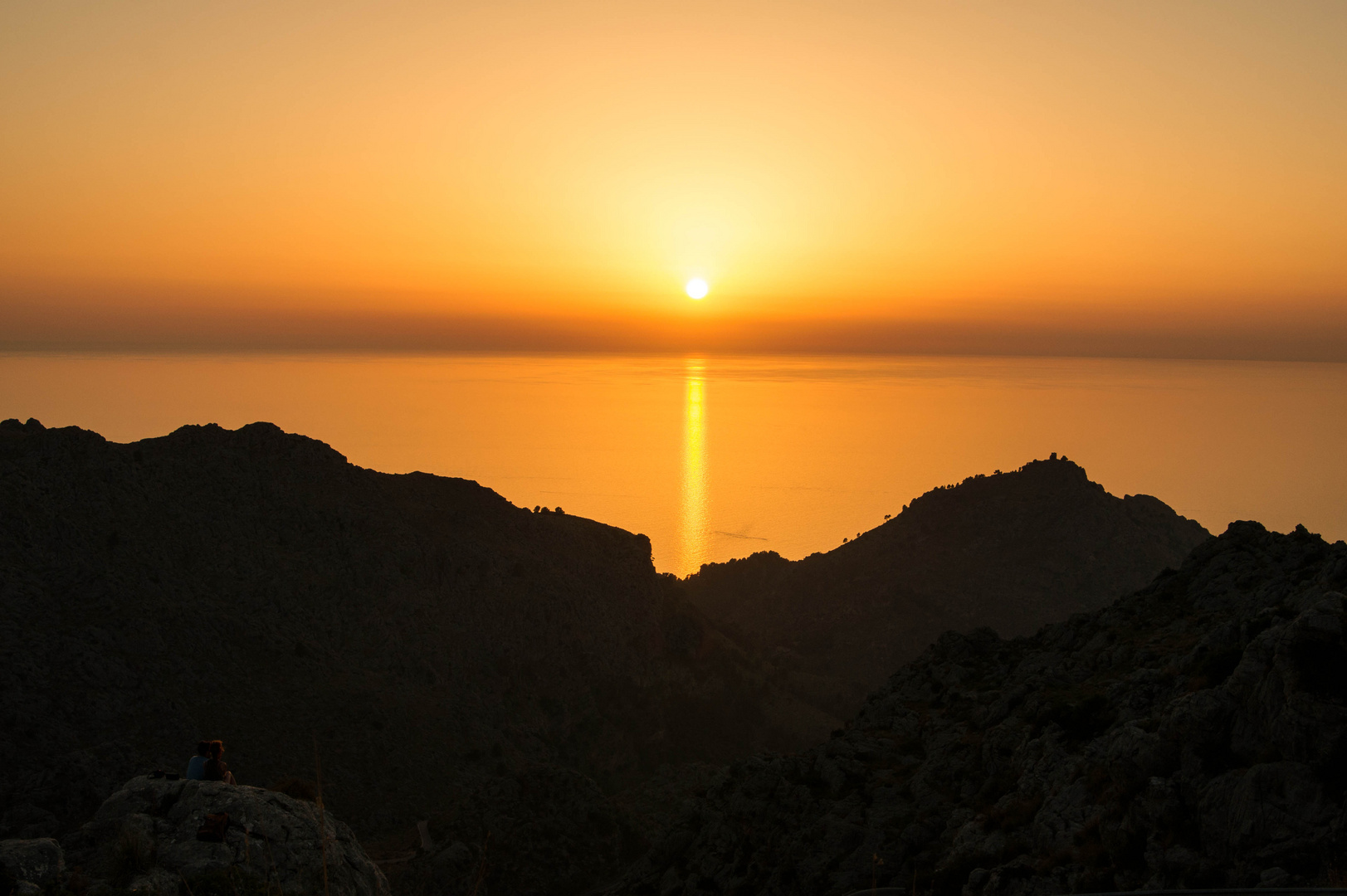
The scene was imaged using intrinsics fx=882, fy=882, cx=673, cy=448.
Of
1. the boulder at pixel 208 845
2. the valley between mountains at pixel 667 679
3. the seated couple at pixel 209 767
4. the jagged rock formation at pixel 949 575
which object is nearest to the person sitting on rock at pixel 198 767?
the seated couple at pixel 209 767

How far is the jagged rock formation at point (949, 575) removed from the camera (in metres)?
103

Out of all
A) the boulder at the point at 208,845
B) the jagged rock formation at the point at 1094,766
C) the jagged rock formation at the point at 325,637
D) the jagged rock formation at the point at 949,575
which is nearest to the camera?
the boulder at the point at 208,845

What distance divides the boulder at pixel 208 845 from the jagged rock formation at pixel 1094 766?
43.5ft

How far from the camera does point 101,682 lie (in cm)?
5819

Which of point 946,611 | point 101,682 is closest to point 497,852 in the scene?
point 101,682

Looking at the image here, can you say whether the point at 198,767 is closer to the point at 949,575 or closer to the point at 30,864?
the point at 30,864

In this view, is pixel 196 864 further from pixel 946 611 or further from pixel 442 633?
pixel 946 611

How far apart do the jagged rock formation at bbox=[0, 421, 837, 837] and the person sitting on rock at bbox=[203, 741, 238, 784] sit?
115 ft

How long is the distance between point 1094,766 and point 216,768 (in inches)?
955

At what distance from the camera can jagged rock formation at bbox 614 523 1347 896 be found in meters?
20.5

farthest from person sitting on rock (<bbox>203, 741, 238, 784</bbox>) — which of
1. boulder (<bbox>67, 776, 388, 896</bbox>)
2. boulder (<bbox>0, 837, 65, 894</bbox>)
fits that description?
boulder (<bbox>0, 837, 65, 894</bbox>)

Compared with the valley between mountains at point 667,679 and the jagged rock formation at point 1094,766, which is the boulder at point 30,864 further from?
the jagged rock formation at point 1094,766

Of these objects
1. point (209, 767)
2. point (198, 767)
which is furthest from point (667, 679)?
point (198, 767)

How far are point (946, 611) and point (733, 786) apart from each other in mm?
72593
